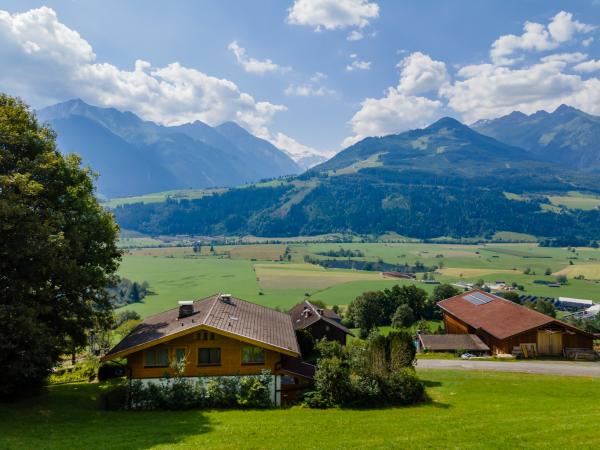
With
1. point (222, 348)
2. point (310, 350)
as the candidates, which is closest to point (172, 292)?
point (310, 350)

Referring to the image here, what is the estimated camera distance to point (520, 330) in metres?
47.9

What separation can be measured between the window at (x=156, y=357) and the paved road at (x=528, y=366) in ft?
76.2

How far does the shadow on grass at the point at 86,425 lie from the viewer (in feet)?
56.8

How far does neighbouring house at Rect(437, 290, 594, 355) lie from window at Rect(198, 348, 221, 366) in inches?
1325

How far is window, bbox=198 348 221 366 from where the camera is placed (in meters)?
28.3

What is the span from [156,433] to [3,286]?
1252 cm

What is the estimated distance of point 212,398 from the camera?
26.2m

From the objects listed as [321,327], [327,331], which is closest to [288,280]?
[327,331]

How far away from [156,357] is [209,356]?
3.37m

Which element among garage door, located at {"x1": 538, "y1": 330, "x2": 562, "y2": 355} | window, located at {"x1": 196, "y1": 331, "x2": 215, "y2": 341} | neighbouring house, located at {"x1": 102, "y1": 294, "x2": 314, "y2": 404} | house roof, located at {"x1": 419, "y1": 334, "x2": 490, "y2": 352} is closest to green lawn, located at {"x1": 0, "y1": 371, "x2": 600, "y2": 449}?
neighbouring house, located at {"x1": 102, "y1": 294, "x2": 314, "y2": 404}

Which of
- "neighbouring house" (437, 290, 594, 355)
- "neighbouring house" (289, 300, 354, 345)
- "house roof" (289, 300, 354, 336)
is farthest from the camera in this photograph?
"house roof" (289, 300, 354, 336)

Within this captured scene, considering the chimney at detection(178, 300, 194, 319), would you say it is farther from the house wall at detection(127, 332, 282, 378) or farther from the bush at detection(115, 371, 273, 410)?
the bush at detection(115, 371, 273, 410)

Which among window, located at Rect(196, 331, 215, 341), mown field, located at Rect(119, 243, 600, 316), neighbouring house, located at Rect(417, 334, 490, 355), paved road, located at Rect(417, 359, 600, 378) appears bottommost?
paved road, located at Rect(417, 359, 600, 378)

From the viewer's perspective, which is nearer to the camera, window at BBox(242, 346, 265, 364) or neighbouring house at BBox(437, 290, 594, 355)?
window at BBox(242, 346, 265, 364)
